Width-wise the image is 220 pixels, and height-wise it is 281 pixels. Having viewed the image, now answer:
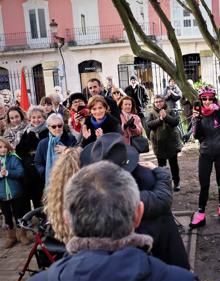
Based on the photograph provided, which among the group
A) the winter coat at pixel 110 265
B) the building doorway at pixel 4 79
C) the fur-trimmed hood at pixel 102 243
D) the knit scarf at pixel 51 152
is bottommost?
the knit scarf at pixel 51 152

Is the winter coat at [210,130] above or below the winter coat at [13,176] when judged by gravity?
above

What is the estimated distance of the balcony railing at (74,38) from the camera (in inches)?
1038

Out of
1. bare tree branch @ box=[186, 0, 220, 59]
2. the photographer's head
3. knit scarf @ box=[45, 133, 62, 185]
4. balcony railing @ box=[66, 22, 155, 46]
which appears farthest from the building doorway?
the photographer's head

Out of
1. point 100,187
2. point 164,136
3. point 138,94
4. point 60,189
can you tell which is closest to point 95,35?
point 138,94

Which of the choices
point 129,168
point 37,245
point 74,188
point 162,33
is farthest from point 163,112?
point 162,33

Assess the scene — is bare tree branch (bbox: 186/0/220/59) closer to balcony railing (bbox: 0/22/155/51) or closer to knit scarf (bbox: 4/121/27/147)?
knit scarf (bbox: 4/121/27/147)

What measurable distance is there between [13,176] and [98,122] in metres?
1.35

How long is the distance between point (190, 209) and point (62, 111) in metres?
2.74

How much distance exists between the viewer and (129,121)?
5.77 m

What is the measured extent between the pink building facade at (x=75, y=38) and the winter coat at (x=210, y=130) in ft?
68.8

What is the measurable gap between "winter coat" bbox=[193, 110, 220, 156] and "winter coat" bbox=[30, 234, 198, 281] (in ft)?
11.7

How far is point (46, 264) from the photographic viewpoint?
3506mm

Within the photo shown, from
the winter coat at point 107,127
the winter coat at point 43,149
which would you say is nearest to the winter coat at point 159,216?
the winter coat at point 107,127

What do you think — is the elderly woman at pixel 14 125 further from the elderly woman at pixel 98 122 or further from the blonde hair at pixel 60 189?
the blonde hair at pixel 60 189
